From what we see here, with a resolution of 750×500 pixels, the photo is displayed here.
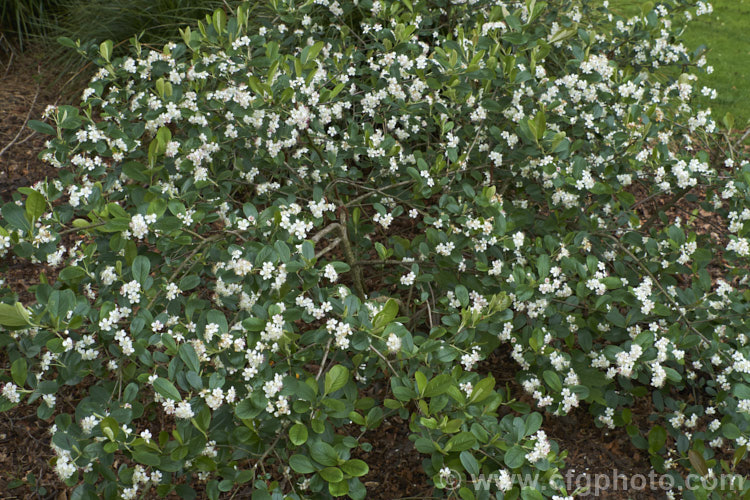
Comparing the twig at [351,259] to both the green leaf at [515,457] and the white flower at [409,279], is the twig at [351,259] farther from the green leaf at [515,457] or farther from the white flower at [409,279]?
the green leaf at [515,457]

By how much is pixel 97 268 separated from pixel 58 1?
4.47 m

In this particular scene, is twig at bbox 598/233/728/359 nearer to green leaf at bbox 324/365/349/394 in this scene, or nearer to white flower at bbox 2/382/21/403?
green leaf at bbox 324/365/349/394

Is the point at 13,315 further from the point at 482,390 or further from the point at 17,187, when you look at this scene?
the point at 17,187

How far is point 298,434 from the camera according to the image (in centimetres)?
162

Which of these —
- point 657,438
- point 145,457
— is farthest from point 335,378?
point 657,438

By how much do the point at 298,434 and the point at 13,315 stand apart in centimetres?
79

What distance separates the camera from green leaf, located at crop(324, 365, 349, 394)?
5.38 feet

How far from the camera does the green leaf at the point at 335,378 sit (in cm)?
164

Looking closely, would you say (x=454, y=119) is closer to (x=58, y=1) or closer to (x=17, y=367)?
(x=17, y=367)

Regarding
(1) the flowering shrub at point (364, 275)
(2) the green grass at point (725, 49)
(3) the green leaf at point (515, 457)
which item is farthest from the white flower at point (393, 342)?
(2) the green grass at point (725, 49)

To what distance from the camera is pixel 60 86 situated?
4.79 meters

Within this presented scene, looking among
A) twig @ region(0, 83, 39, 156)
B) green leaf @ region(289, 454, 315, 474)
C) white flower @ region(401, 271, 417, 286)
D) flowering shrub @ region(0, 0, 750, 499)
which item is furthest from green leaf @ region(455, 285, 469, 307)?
twig @ region(0, 83, 39, 156)

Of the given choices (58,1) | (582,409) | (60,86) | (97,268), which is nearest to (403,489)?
(582,409)

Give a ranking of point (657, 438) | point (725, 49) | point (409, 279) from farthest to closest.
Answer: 1. point (725, 49)
2. point (657, 438)
3. point (409, 279)
